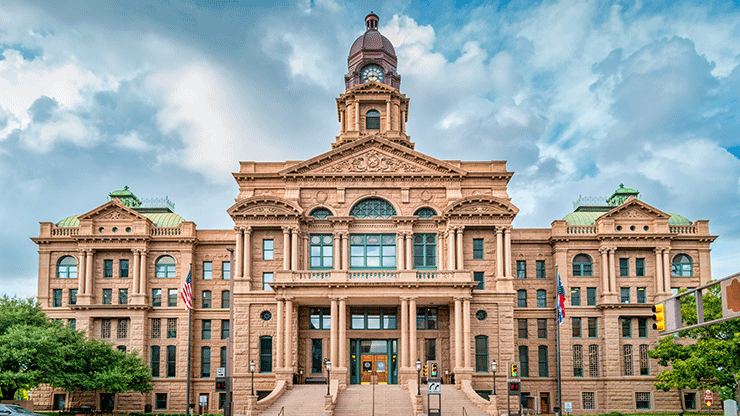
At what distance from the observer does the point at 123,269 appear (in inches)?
2248

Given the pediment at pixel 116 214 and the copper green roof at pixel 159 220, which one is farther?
the copper green roof at pixel 159 220

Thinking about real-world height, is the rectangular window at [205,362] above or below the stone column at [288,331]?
below

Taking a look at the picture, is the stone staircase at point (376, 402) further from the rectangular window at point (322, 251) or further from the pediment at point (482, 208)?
the pediment at point (482, 208)

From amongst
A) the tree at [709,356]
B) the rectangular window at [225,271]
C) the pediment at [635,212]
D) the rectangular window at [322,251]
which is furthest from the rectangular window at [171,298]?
the tree at [709,356]

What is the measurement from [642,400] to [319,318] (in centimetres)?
2634

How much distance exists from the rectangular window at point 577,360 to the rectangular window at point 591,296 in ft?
12.0

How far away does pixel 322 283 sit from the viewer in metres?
48.8

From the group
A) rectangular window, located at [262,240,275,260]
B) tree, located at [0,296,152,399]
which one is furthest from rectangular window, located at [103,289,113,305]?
rectangular window, located at [262,240,275,260]

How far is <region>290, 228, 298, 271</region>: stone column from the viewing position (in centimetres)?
5216

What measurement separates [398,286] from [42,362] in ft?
77.9

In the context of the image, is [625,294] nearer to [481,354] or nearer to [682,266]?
[682,266]

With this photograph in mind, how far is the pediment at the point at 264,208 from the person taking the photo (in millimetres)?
52531

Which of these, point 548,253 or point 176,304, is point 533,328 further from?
point 176,304

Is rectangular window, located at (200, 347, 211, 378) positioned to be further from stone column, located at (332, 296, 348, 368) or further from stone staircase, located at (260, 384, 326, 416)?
stone column, located at (332, 296, 348, 368)
